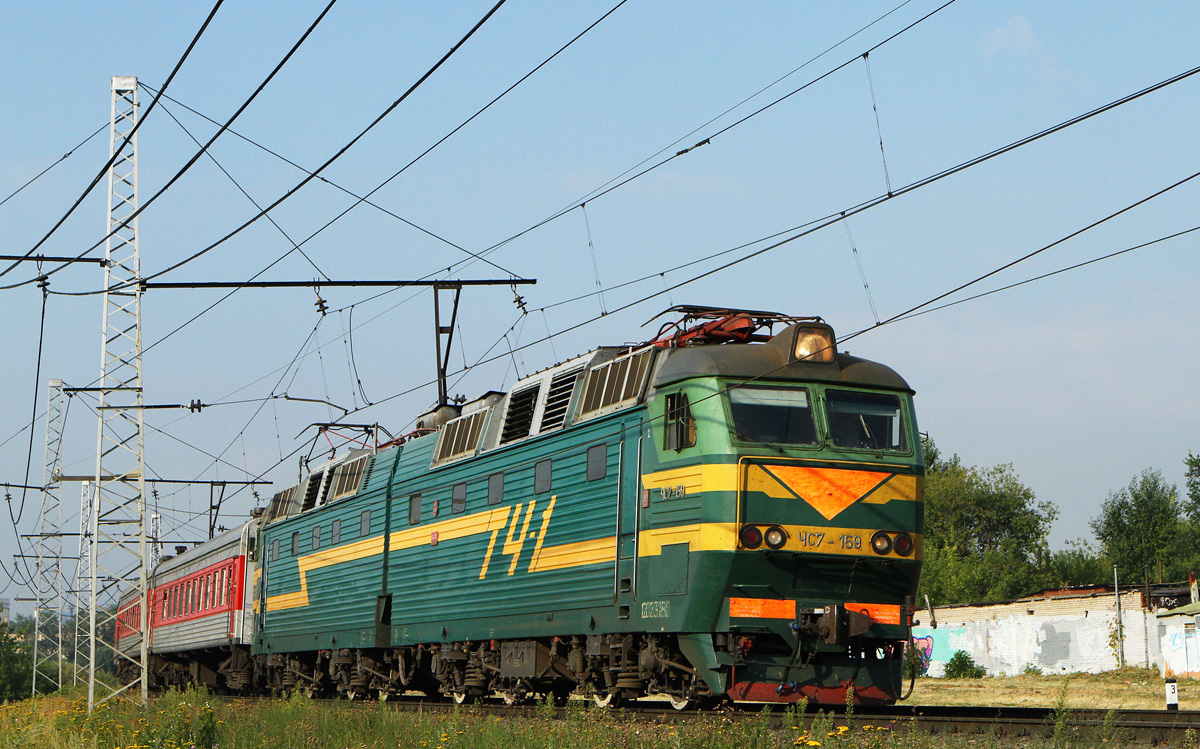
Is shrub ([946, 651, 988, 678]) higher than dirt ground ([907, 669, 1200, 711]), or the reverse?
dirt ground ([907, 669, 1200, 711])

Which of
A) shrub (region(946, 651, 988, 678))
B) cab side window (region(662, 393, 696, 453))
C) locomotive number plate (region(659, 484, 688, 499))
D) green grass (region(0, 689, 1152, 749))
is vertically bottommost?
shrub (region(946, 651, 988, 678))

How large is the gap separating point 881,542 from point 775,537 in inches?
52.3

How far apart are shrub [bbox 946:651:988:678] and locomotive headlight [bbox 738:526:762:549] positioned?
28.8 metres

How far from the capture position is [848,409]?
48.5 feet

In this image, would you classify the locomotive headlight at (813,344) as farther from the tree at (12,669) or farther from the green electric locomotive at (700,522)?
the tree at (12,669)

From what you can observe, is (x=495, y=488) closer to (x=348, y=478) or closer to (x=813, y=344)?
(x=813, y=344)

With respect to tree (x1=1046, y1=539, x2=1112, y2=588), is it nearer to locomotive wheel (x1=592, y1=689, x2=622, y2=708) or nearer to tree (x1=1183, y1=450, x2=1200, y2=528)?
tree (x1=1183, y1=450, x2=1200, y2=528)

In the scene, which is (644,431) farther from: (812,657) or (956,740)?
(956,740)

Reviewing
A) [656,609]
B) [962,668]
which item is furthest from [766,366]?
[962,668]

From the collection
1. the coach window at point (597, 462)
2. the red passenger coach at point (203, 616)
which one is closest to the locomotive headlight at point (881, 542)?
the coach window at point (597, 462)

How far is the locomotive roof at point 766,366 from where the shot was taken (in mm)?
14453

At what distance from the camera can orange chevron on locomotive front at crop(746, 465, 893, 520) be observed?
1405 cm

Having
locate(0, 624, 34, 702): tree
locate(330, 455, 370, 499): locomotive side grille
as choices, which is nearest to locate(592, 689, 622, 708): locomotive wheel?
locate(330, 455, 370, 499): locomotive side grille

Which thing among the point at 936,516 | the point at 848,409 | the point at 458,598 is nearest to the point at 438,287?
Answer: the point at 458,598
